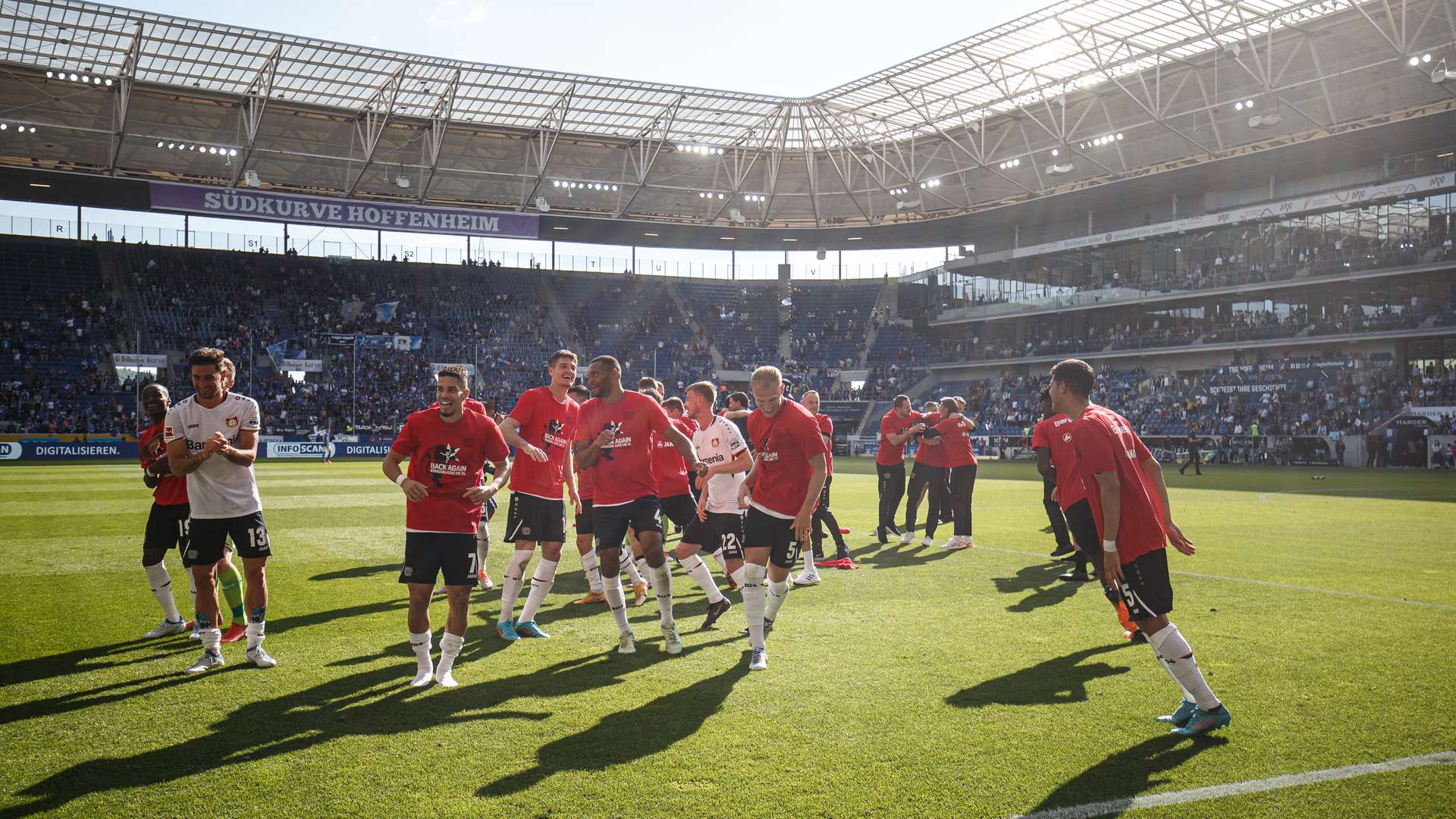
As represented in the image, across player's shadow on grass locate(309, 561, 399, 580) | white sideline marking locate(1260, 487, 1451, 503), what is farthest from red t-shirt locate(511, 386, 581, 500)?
white sideline marking locate(1260, 487, 1451, 503)

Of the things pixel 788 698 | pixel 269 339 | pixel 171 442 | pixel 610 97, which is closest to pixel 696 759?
pixel 788 698

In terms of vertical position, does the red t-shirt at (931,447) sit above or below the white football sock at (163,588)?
above

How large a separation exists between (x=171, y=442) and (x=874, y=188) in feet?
175

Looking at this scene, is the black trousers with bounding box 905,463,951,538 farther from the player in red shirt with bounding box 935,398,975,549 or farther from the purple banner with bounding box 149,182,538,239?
the purple banner with bounding box 149,182,538,239

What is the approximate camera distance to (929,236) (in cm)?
6212

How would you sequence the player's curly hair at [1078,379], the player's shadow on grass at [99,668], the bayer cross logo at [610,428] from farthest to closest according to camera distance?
the bayer cross logo at [610,428] → the player's shadow on grass at [99,668] → the player's curly hair at [1078,379]

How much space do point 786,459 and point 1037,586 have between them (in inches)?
179

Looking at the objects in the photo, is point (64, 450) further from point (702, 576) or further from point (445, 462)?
point (445, 462)

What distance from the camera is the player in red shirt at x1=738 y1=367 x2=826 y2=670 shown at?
23.1 feet

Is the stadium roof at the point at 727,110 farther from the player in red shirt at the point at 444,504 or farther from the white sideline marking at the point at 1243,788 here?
the white sideline marking at the point at 1243,788

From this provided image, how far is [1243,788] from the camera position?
453cm

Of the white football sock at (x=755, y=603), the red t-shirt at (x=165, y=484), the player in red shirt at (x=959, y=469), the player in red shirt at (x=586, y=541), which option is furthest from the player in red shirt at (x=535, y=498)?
the player in red shirt at (x=959, y=469)

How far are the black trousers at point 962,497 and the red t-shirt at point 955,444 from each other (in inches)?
3.6

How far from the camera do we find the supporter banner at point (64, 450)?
36.6 m
